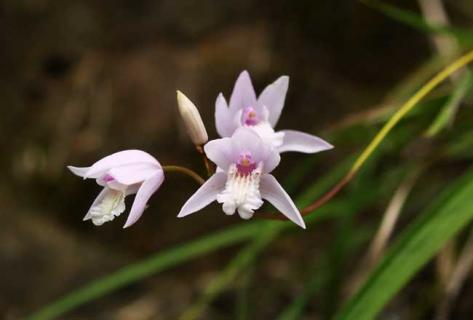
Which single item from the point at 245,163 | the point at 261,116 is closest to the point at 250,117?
the point at 261,116

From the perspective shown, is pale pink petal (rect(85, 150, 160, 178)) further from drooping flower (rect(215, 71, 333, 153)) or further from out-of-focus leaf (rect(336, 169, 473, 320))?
out-of-focus leaf (rect(336, 169, 473, 320))

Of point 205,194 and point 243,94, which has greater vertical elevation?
point 243,94

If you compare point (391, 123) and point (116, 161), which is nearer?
point (116, 161)

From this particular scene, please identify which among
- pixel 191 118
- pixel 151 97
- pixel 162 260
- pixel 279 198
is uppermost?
pixel 151 97


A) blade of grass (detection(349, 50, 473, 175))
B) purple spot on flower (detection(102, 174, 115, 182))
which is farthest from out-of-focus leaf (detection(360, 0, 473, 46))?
purple spot on flower (detection(102, 174, 115, 182))

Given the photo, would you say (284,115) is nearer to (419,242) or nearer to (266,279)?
(266,279)

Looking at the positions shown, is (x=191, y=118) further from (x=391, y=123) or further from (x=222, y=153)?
(x=391, y=123)
